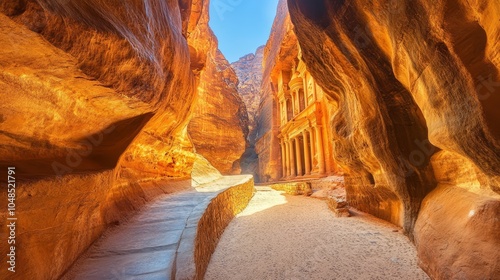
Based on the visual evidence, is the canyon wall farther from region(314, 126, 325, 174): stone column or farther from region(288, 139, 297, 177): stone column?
region(288, 139, 297, 177): stone column

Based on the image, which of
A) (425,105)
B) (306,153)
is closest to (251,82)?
(306,153)

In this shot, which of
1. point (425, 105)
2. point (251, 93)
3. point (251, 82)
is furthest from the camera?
point (251, 82)

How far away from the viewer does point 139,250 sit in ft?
11.4

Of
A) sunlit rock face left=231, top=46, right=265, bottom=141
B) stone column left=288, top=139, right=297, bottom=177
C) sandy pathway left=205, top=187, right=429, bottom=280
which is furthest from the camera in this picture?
sunlit rock face left=231, top=46, right=265, bottom=141

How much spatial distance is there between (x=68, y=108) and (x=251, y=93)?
188 ft

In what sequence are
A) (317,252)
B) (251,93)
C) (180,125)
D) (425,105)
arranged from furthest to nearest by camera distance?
(251,93) < (180,125) < (317,252) < (425,105)

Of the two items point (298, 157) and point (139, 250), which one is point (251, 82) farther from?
point (139, 250)

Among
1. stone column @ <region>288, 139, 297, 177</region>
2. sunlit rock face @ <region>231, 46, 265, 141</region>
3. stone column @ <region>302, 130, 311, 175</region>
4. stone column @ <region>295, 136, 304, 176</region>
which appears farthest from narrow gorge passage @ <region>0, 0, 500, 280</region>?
sunlit rock face @ <region>231, 46, 265, 141</region>

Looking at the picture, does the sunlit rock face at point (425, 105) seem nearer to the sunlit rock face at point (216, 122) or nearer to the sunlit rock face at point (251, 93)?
the sunlit rock face at point (216, 122)

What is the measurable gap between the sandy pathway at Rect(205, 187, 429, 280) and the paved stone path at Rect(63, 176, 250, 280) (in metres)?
1.21

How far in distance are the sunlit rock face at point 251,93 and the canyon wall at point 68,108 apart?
1640 inches

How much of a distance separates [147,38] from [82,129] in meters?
1.70

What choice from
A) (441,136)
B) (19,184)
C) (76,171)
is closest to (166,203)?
(76,171)

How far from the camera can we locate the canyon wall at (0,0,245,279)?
6.48 feet
